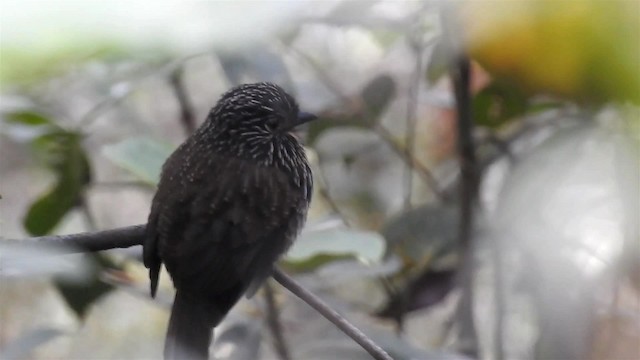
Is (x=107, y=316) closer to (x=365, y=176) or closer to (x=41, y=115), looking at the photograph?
(x=365, y=176)

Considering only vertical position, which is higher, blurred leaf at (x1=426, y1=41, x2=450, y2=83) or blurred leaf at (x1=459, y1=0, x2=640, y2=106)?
blurred leaf at (x1=459, y1=0, x2=640, y2=106)

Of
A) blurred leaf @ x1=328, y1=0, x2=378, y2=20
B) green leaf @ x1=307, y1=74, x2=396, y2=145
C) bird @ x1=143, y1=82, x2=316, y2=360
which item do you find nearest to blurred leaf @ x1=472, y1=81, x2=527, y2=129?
green leaf @ x1=307, y1=74, x2=396, y2=145

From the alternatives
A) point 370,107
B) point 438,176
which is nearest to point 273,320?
point 370,107

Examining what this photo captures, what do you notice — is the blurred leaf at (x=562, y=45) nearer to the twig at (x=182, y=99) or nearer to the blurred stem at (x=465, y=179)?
the blurred stem at (x=465, y=179)

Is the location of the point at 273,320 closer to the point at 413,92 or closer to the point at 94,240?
the point at 413,92

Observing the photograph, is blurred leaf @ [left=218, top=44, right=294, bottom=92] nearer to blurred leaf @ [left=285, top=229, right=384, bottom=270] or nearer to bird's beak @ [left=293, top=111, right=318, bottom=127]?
bird's beak @ [left=293, top=111, right=318, bottom=127]

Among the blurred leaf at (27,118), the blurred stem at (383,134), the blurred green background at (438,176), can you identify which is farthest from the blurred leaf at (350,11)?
the blurred leaf at (27,118)
